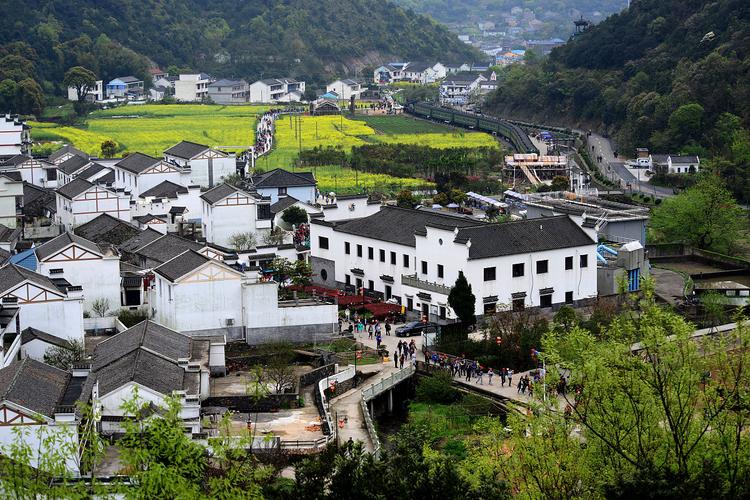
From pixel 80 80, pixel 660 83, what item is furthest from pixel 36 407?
pixel 80 80

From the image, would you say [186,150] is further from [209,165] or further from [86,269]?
[86,269]

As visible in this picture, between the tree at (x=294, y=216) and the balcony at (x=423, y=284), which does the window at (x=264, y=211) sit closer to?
the tree at (x=294, y=216)

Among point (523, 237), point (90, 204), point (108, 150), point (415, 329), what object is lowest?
point (415, 329)

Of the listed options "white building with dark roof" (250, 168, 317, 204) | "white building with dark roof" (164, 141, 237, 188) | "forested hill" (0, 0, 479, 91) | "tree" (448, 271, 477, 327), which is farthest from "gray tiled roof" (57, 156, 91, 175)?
"forested hill" (0, 0, 479, 91)

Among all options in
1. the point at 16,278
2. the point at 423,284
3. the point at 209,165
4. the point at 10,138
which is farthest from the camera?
the point at 10,138

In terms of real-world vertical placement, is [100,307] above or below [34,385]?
below

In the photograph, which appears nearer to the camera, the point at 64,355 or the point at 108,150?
the point at 64,355

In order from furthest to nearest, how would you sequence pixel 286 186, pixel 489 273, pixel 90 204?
pixel 286 186 → pixel 90 204 → pixel 489 273

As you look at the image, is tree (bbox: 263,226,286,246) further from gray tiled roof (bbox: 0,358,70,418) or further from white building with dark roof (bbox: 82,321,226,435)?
gray tiled roof (bbox: 0,358,70,418)
